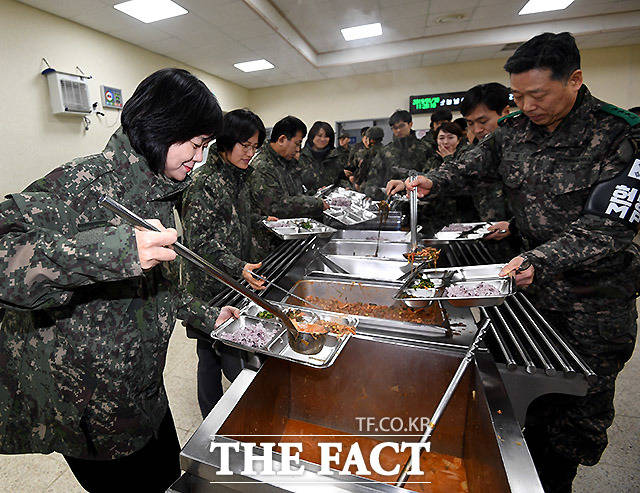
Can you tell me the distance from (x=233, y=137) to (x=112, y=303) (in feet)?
3.82

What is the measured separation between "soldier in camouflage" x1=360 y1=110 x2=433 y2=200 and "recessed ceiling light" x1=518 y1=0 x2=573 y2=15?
7.70 feet

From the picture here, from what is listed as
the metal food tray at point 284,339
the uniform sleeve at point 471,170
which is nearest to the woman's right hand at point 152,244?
the metal food tray at point 284,339

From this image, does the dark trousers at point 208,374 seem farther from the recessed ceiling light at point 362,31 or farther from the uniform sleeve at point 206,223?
the recessed ceiling light at point 362,31

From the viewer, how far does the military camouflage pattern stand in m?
4.99

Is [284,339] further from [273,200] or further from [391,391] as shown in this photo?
[273,200]

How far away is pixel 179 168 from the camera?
914 mm

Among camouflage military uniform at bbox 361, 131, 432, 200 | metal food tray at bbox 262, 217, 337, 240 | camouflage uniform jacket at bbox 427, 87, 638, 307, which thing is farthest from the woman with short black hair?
camouflage uniform jacket at bbox 427, 87, 638, 307

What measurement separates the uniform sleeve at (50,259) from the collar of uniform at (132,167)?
226 mm

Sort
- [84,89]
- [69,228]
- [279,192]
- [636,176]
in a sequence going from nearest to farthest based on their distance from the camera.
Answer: [69,228] → [636,176] → [279,192] → [84,89]

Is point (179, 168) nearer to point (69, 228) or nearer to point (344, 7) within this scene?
point (69, 228)

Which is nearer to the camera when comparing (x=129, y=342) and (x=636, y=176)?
(x=129, y=342)

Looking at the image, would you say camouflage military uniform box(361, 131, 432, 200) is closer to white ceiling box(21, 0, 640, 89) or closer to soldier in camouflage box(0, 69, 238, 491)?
white ceiling box(21, 0, 640, 89)

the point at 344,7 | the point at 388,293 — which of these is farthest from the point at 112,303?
the point at 344,7

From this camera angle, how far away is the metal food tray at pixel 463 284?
1.02 m
